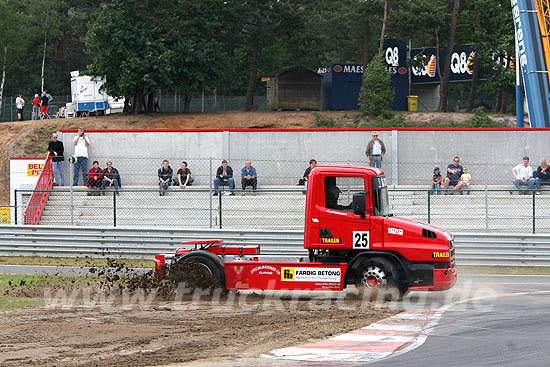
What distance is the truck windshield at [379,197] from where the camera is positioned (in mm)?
13633

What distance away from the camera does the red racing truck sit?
13.5 m

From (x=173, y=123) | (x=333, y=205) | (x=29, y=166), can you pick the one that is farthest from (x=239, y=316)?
(x=173, y=123)

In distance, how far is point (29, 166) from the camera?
85.7 ft

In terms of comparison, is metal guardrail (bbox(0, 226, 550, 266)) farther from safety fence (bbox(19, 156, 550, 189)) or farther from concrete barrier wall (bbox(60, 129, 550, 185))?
concrete barrier wall (bbox(60, 129, 550, 185))

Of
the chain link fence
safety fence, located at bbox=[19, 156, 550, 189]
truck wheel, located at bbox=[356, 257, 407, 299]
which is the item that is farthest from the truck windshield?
the chain link fence

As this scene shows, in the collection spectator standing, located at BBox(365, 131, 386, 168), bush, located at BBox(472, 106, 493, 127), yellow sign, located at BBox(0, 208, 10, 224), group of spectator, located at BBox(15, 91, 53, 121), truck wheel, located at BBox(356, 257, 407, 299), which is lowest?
truck wheel, located at BBox(356, 257, 407, 299)

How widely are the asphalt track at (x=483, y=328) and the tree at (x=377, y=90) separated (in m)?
32.8

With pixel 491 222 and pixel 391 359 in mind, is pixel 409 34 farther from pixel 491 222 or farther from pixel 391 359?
pixel 391 359

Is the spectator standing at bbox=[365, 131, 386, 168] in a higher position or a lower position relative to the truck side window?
higher

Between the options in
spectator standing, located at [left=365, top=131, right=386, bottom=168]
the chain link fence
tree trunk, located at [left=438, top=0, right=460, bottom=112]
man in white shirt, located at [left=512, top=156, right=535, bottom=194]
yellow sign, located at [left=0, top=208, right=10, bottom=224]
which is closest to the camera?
man in white shirt, located at [left=512, top=156, right=535, bottom=194]

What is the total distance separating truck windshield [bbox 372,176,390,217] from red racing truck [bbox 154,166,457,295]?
0.7 inches

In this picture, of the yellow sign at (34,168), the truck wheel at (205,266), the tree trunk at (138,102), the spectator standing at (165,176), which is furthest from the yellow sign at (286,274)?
the tree trunk at (138,102)

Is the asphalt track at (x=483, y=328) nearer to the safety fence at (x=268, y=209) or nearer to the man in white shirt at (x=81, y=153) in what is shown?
the safety fence at (x=268, y=209)

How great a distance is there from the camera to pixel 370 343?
10.1 metres
